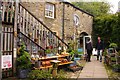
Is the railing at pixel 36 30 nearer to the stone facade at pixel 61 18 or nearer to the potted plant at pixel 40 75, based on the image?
the potted plant at pixel 40 75

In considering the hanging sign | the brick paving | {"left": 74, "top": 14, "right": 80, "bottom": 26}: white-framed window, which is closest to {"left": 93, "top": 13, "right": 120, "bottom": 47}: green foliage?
{"left": 74, "top": 14, "right": 80, "bottom": 26}: white-framed window

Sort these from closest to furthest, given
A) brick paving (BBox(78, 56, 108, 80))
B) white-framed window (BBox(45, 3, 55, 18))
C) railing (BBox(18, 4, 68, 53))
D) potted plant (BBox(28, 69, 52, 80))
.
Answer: potted plant (BBox(28, 69, 52, 80)) → brick paving (BBox(78, 56, 108, 80)) → railing (BBox(18, 4, 68, 53)) → white-framed window (BBox(45, 3, 55, 18))

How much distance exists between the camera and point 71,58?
11031mm

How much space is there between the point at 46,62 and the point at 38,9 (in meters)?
7.91

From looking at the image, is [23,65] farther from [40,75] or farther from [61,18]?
[61,18]

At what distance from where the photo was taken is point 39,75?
25.7ft

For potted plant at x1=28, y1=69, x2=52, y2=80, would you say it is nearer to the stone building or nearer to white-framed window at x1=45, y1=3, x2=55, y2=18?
the stone building

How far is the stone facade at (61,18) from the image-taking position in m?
16.3

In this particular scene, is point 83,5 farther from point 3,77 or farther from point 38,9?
point 3,77

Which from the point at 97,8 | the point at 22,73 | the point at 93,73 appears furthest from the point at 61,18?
the point at 97,8

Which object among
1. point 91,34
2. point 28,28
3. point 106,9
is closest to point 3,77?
point 28,28

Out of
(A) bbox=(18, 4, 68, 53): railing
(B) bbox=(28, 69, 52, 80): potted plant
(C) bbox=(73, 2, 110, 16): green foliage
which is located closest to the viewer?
(B) bbox=(28, 69, 52, 80): potted plant

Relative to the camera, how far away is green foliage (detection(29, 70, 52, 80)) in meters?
Answer: 7.76

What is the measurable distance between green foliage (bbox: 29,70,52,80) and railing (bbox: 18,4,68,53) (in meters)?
2.30
